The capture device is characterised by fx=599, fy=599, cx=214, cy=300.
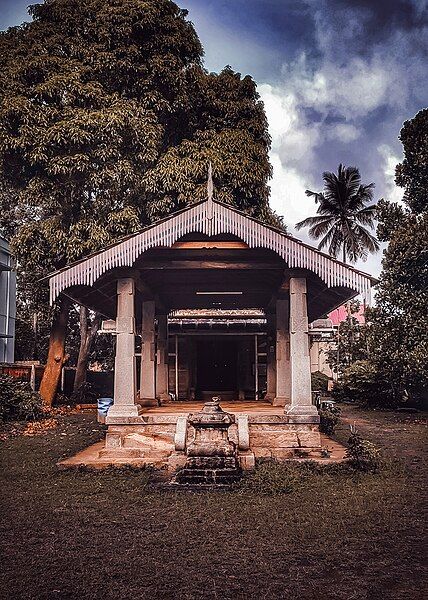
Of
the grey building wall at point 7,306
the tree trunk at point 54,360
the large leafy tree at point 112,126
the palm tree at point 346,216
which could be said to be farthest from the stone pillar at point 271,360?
the palm tree at point 346,216

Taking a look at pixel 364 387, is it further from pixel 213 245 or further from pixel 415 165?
pixel 213 245

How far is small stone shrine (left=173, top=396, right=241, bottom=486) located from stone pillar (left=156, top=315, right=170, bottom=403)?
621 cm

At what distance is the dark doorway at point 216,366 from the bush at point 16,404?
598 centimetres

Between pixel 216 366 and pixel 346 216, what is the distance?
17738mm

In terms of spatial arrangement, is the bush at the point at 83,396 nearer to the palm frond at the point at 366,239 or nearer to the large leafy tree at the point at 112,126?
the large leafy tree at the point at 112,126

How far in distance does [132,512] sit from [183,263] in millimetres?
5127

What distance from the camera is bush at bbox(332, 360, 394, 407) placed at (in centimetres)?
2466

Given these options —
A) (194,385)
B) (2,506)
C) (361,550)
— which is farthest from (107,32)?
(361,550)

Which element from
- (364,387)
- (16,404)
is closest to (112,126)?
(16,404)

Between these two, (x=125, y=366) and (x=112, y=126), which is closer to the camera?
(x=125, y=366)

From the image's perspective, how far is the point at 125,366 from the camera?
10711 millimetres

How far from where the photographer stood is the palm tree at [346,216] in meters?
36.1

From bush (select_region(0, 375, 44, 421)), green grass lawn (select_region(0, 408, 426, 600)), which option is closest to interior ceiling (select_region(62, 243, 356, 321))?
green grass lawn (select_region(0, 408, 426, 600))

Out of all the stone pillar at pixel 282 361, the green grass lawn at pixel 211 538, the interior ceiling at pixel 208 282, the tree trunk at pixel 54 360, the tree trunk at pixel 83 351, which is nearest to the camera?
the green grass lawn at pixel 211 538
